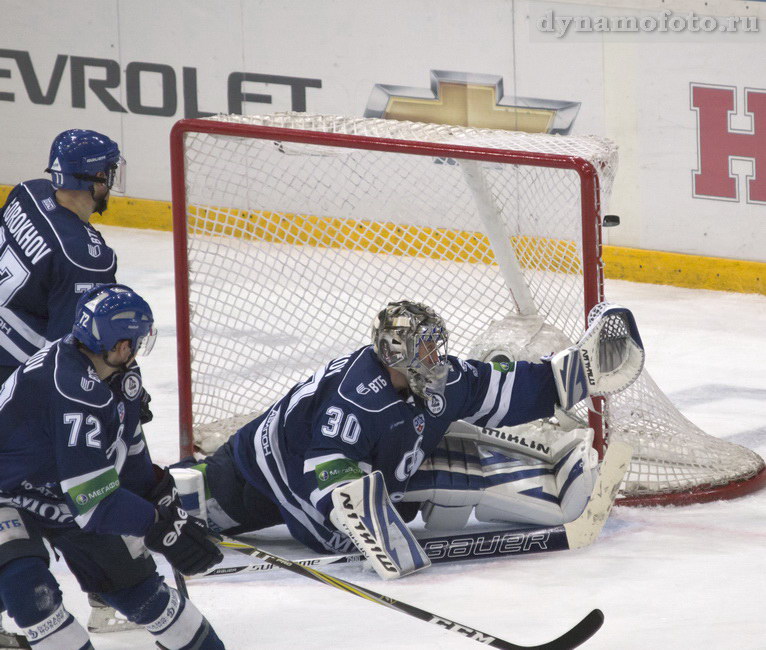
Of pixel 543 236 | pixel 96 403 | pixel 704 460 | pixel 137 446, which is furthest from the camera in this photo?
pixel 543 236

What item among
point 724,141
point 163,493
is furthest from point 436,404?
point 724,141

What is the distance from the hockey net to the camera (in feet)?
13.6

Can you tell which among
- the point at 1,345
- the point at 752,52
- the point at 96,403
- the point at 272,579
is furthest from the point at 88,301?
the point at 752,52

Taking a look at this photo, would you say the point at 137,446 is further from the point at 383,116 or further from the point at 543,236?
the point at 383,116

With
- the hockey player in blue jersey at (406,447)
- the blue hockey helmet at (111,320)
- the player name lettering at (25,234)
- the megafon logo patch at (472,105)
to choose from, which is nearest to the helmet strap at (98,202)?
the player name lettering at (25,234)

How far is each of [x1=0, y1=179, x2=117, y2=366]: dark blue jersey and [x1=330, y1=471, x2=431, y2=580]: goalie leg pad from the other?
0.80 m

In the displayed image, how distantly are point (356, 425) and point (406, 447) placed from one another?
0.55 ft

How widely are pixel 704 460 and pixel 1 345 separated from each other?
6.70 feet

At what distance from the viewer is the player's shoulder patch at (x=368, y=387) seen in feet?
11.4

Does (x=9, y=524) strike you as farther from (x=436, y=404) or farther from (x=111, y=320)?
(x=436, y=404)

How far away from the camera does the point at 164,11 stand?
7805mm

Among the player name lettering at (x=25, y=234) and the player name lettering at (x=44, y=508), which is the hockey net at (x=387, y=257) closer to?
the player name lettering at (x=25, y=234)

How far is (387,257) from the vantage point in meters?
4.63

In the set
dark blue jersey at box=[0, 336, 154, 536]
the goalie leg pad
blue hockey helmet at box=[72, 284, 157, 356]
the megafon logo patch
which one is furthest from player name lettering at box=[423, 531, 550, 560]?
the megafon logo patch
